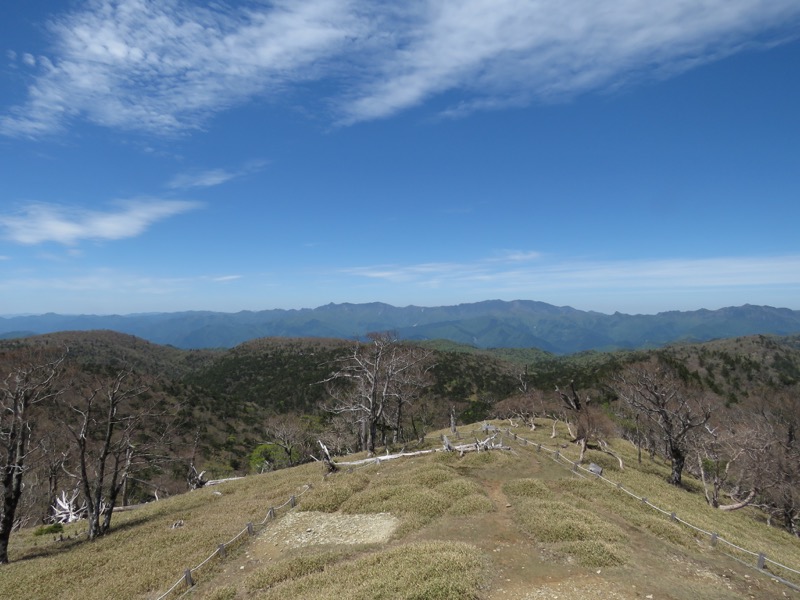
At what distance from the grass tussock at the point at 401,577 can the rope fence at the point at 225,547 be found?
12.8ft

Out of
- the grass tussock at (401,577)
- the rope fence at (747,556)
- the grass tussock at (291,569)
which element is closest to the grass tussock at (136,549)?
the grass tussock at (291,569)

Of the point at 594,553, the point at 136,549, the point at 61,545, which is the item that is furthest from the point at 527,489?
the point at 61,545

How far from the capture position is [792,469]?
42.4m

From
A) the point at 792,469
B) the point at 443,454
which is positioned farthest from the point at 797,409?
the point at 443,454

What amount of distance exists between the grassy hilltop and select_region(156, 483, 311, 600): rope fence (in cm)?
21

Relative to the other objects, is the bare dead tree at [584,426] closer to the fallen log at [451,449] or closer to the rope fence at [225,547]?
the fallen log at [451,449]

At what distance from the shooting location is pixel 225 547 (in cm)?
2081

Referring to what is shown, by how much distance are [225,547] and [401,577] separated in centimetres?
1067

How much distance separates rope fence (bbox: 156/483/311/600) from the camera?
1731 cm

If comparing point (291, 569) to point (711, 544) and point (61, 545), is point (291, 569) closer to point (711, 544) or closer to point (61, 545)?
point (61, 545)

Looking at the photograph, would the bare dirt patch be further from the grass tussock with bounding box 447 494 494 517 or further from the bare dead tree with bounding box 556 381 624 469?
the bare dead tree with bounding box 556 381 624 469

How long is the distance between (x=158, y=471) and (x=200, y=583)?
218 feet

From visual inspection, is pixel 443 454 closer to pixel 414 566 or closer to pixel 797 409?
pixel 414 566

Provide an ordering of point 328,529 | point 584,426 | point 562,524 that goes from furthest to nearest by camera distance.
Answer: point 584,426, point 328,529, point 562,524
